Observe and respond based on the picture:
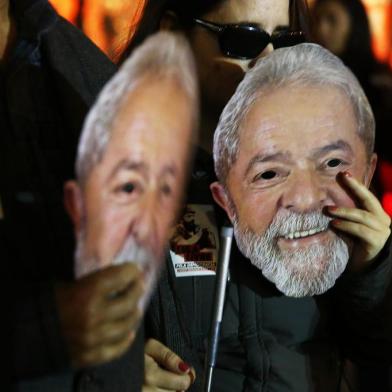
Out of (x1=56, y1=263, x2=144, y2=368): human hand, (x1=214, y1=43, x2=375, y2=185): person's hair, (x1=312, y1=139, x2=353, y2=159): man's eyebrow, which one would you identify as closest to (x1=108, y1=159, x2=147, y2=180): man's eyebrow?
(x1=56, y1=263, x2=144, y2=368): human hand

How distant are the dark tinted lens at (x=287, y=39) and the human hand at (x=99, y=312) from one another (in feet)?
1.43

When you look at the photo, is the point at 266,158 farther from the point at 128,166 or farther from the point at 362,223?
the point at 128,166

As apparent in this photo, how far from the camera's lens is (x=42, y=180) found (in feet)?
3.18

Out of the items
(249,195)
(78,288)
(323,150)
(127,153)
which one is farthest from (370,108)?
(78,288)

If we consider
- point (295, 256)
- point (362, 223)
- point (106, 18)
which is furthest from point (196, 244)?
point (106, 18)

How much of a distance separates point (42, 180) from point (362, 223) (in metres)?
0.52

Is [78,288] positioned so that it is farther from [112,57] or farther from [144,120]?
[112,57]

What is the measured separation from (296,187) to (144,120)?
1.05 ft

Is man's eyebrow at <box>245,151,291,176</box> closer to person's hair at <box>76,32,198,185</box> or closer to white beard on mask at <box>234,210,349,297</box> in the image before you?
white beard on mask at <box>234,210,349,297</box>

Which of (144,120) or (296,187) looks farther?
(296,187)

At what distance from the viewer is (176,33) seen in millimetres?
1063

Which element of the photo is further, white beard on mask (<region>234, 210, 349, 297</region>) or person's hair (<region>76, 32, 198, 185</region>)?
white beard on mask (<region>234, 210, 349, 297</region>)

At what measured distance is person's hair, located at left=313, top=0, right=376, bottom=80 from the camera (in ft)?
4.16

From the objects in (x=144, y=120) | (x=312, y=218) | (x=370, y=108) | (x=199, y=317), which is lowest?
(x=199, y=317)
